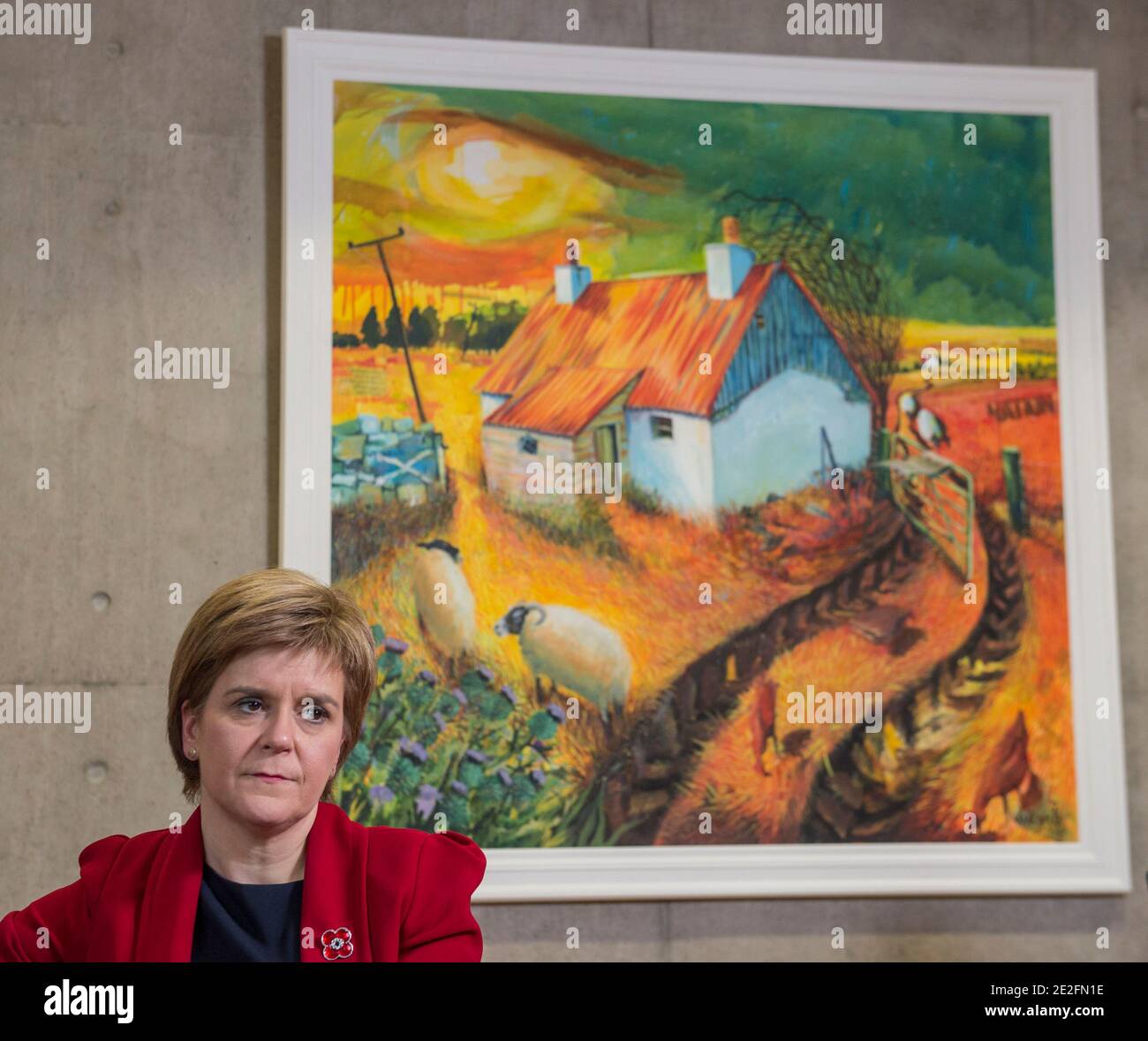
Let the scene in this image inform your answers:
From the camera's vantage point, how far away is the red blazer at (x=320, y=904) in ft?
4.41

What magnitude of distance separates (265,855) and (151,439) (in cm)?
155

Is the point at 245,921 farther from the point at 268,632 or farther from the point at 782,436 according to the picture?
the point at 782,436

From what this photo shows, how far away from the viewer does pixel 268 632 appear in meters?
1.41

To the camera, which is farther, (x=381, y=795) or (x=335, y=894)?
(x=381, y=795)

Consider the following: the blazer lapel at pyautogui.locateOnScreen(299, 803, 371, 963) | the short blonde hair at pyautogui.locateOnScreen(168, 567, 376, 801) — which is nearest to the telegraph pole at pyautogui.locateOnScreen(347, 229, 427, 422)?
the short blonde hair at pyautogui.locateOnScreen(168, 567, 376, 801)

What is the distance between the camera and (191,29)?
2.82 metres

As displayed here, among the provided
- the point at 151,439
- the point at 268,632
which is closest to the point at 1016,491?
the point at 151,439

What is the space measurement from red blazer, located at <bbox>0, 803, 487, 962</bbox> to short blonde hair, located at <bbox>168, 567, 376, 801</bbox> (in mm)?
126

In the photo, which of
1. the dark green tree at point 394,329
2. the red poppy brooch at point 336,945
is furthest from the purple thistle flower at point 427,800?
the red poppy brooch at point 336,945

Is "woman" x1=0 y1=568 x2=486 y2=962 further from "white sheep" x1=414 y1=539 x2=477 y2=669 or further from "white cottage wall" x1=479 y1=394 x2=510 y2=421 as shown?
"white cottage wall" x1=479 y1=394 x2=510 y2=421

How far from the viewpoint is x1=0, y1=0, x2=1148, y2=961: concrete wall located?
8.73 feet
